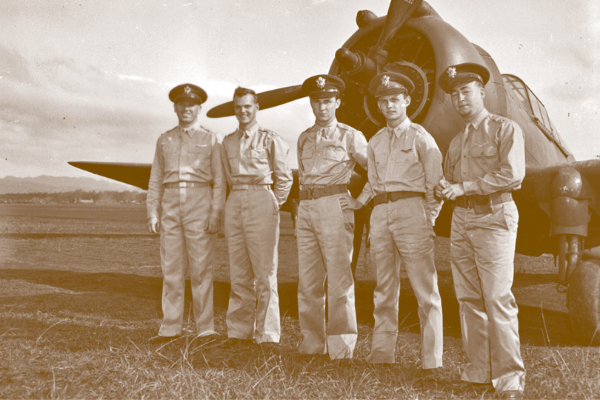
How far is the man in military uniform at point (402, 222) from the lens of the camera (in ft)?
10.9

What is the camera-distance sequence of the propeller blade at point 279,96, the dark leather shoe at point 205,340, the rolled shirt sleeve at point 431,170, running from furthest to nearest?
the propeller blade at point 279,96 < the dark leather shoe at point 205,340 < the rolled shirt sleeve at point 431,170

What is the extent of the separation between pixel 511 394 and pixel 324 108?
92.2 inches

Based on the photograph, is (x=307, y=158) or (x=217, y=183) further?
(x=217, y=183)

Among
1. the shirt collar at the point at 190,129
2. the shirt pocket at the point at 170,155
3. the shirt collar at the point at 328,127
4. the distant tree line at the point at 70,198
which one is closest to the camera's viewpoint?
the shirt collar at the point at 328,127

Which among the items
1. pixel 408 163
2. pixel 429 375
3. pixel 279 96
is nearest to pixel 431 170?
pixel 408 163

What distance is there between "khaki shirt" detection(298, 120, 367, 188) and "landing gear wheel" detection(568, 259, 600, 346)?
238cm

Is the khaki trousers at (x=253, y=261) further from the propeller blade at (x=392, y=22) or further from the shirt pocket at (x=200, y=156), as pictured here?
the propeller blade at (x=392, y=22)

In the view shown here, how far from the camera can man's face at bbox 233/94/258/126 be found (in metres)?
4.22

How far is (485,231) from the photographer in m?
3.05

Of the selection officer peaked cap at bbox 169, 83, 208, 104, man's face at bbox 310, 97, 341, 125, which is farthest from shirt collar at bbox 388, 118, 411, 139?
officer peaked cap at bbox 169, 83, 208, 104

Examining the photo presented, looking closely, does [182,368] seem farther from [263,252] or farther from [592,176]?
[592,176]

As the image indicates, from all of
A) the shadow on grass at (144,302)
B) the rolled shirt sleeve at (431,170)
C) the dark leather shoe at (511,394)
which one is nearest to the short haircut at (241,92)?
the rolled shirt sleeve at (431,170)

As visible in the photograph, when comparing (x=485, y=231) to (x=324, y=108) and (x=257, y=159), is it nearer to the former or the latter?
(x=324, y=108)

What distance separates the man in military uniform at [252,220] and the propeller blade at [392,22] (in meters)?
1.65
